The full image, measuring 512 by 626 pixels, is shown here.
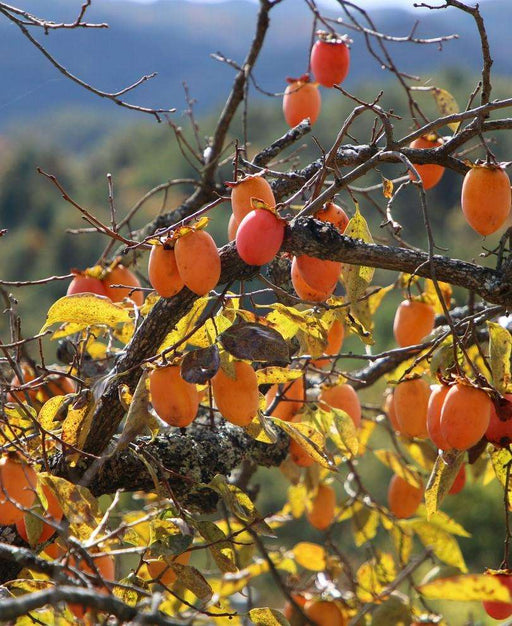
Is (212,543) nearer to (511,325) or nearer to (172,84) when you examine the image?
(511,325)

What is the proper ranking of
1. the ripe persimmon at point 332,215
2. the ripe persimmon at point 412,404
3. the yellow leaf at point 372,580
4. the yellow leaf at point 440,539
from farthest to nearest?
1. the yellow leaf at point 372,580
2. the yellow leaf at point 440,539
3. the ripe persimmon at point 412,404
4. the ripe persimmon at point 332,215

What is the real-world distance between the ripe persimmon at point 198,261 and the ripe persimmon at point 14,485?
0.88 ft

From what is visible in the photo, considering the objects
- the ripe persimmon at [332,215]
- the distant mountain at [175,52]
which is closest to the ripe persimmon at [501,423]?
the ripe persimmon at [332,215]

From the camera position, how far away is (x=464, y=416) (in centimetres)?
98

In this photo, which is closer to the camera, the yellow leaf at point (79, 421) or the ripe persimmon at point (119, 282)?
the yellow leaf at point (79, 421)

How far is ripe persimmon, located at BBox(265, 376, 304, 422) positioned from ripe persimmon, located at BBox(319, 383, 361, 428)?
5cm

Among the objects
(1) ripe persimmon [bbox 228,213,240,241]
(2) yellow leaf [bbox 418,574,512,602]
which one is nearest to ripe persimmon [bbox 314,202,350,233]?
(1) ripe persimmon [bbox 228,213,240,241]

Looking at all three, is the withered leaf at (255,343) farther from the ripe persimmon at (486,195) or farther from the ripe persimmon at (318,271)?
the ripe persimmon at (486,195)

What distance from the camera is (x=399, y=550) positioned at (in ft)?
5.26

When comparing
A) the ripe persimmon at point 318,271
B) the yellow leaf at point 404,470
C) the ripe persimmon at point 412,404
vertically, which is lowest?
the yellow leaf at point 404,470

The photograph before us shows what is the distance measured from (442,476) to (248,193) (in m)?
0.43

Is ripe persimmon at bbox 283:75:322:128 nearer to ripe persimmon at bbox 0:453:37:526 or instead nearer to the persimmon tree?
the persimmon tree

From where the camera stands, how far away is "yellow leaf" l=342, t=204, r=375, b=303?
3.40 feet

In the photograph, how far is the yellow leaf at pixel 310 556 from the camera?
1.75 m
